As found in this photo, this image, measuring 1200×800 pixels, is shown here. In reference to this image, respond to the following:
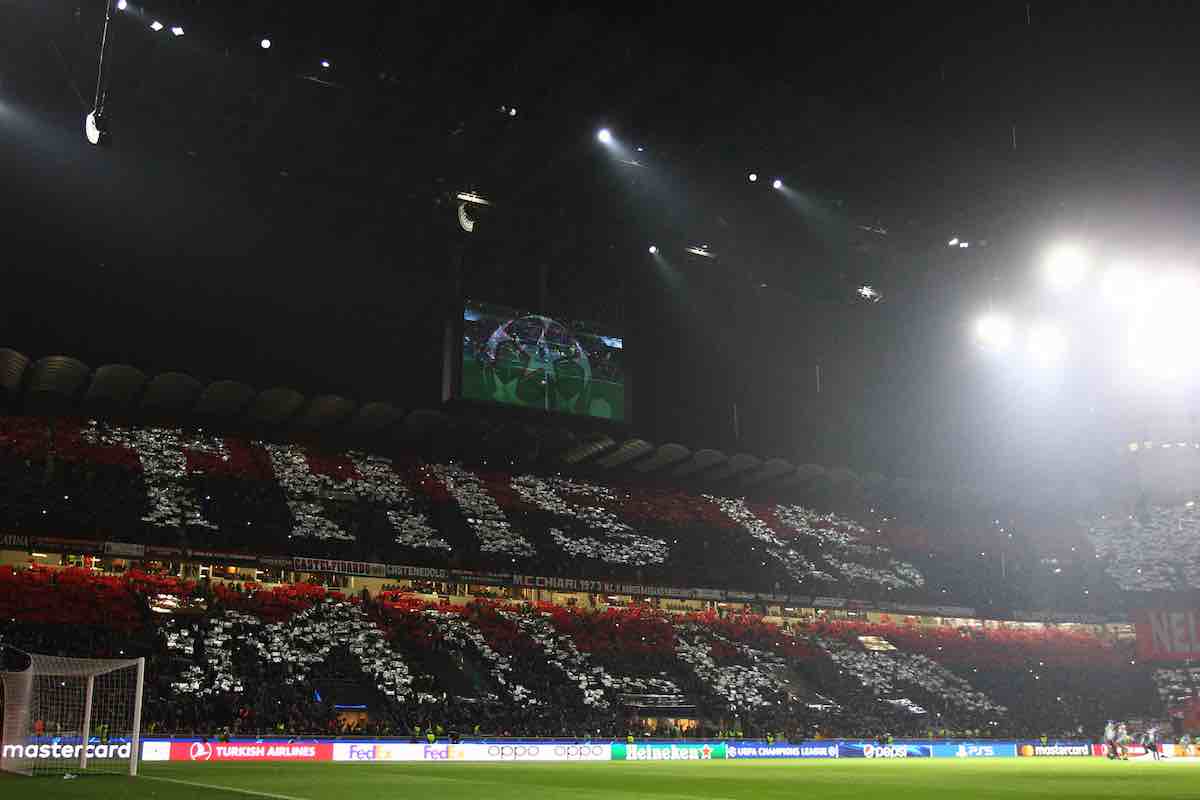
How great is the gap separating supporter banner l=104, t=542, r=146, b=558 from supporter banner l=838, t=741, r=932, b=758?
90.0ft

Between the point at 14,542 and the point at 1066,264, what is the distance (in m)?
38.2

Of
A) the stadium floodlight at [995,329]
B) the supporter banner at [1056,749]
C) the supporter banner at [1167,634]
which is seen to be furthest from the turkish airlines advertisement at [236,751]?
the supporter banner at [1167,634]

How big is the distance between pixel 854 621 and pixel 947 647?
4.88m

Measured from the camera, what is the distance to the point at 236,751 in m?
28.3

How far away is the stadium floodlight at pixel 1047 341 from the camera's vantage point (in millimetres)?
42000

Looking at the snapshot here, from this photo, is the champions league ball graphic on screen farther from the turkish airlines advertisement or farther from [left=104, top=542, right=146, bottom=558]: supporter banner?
the turkish airlines advertisement

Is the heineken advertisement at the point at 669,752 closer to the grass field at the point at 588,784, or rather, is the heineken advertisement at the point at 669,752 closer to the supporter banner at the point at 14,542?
the grass field at the point at 588,784

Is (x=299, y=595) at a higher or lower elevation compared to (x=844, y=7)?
lower

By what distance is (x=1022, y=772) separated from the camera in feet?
87.5

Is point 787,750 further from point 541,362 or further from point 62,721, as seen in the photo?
point 62,721

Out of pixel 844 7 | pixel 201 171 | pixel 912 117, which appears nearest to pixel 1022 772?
pixel 912 117

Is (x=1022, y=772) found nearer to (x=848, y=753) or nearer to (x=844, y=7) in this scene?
(x=848, y=753)

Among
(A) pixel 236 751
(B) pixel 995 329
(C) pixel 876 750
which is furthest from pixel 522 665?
(B) pixel 995 329

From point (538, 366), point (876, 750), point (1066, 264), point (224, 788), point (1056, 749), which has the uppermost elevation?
point (1066, 264)
